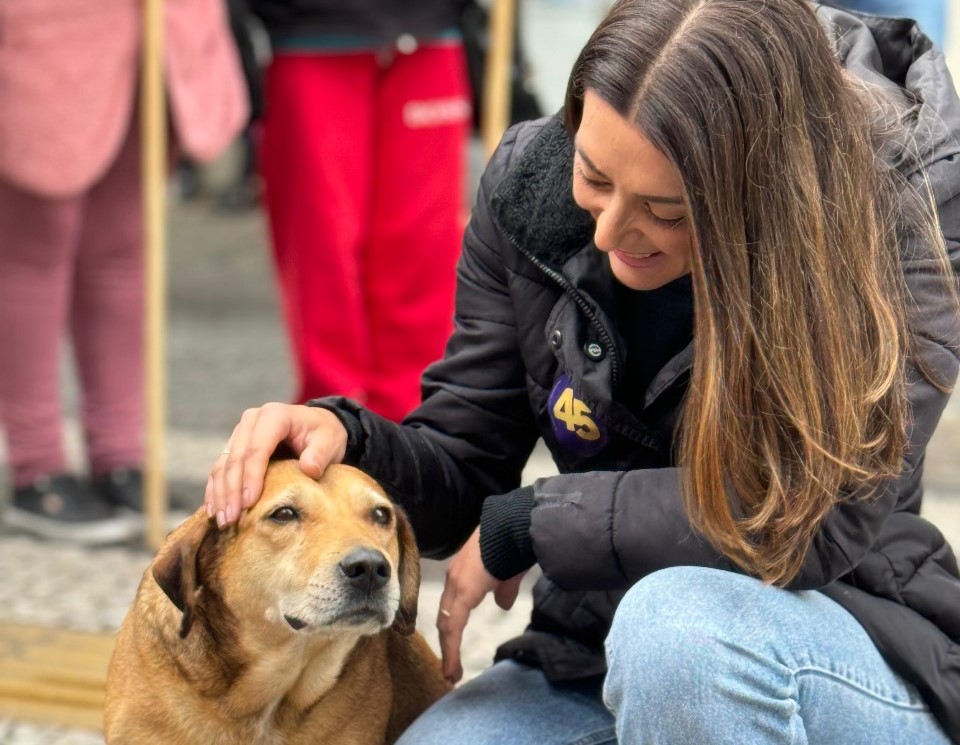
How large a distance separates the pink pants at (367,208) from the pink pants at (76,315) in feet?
1.61

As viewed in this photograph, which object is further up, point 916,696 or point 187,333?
point 916,696

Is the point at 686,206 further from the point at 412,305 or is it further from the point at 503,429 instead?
the point at 412,305

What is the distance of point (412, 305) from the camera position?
447 cm

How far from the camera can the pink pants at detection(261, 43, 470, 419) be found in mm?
4262

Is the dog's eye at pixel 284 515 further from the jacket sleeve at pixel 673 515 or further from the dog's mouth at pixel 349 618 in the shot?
the jacket sleeve at pixel 673 515

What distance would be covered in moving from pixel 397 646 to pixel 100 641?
1071mm

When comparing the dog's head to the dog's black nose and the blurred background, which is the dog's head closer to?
the dog's black nose

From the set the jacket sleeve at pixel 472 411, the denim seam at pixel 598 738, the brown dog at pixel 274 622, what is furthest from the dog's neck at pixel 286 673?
the denim seam at pixel 598 738

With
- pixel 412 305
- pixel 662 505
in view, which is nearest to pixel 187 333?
pixel 412 305

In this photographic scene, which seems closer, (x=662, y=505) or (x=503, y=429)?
(x=662, y=505)

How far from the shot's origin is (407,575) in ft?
7.62

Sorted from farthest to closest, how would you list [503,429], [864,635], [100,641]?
[100,641]
[503,429]
[864,635]

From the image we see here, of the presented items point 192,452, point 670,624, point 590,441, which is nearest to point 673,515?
point 670,624

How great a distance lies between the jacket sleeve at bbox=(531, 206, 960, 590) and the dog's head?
0.90 ft
